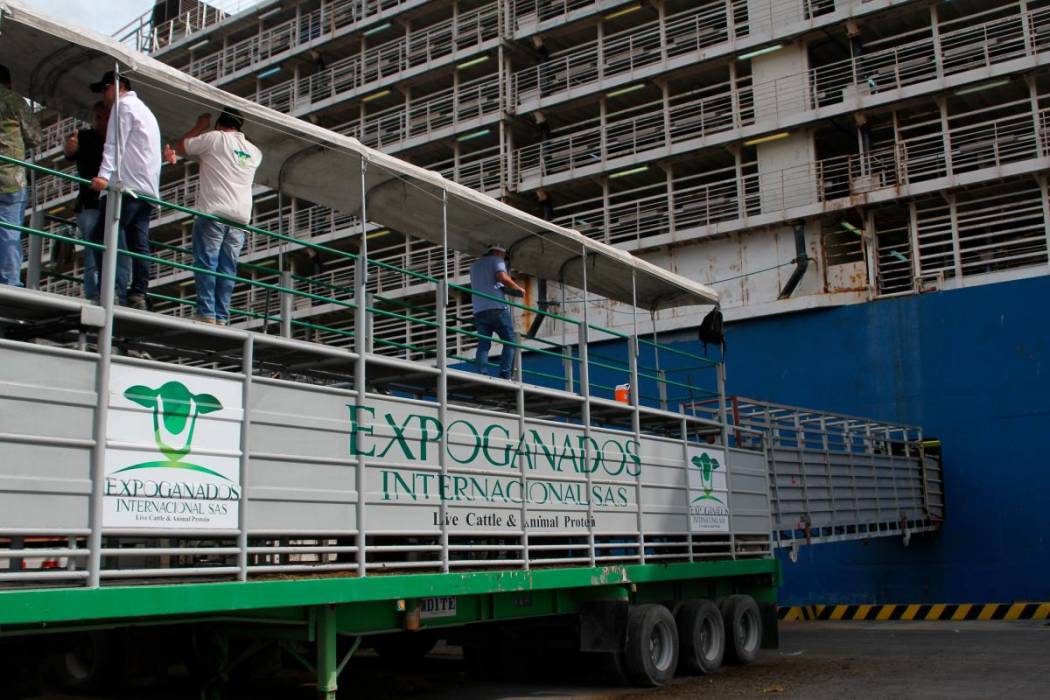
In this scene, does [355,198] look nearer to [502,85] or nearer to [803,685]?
[803,685]

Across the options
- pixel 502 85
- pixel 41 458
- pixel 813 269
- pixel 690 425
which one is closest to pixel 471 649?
pixel 690 425

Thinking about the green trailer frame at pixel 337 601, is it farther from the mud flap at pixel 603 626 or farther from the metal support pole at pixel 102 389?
the metal support pole at pixel 102 389

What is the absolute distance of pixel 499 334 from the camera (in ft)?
37.1

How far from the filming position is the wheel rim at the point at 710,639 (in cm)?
1294

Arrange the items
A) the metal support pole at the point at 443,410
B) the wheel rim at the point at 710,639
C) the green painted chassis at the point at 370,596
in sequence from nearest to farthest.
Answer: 1. the green painted chassis at the point at 370,596
2. the metal support pole at the point at 443,410
3. the wheel rim at the point at 710,639

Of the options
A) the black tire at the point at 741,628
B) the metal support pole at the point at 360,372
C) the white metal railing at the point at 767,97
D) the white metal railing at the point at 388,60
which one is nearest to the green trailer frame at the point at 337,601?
the metal support pole at the point at 360,372

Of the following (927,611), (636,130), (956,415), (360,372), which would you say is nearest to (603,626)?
(360,372)

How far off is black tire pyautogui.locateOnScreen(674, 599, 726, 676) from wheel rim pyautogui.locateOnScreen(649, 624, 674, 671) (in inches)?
19.2

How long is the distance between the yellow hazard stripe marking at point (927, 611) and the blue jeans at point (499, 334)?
1272 centimetres

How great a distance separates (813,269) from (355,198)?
55.1 ft

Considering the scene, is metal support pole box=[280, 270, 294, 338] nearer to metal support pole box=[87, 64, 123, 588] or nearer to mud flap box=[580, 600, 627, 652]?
metal support pole box=[87, 64, 123, 588]

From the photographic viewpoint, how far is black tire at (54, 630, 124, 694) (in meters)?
9.86

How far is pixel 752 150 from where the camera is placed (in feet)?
88.1

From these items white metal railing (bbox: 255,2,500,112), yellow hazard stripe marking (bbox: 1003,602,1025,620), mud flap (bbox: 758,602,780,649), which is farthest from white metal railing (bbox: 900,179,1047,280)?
white metal railing (bbox: 255,2,500,112)
